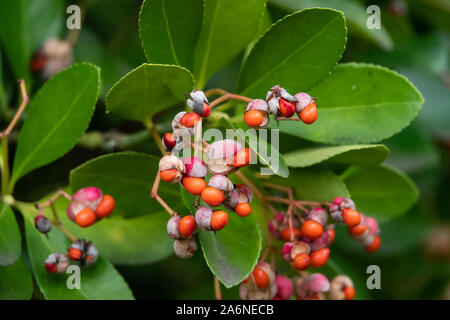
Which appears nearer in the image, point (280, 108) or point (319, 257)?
point (280, 108)

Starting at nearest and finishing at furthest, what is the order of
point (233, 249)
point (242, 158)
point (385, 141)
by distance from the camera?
1. point (242, 158)
2. point (233, 249)
3. point (385, 141)

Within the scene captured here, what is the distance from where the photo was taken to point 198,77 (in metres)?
1.08

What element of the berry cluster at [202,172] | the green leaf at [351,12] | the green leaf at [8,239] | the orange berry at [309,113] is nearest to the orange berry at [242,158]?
A: the berry cluster at [202,172]

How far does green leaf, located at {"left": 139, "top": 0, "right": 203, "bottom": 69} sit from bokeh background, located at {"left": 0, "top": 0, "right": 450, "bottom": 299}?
0.56 metres

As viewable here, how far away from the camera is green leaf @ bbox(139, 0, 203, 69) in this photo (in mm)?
909

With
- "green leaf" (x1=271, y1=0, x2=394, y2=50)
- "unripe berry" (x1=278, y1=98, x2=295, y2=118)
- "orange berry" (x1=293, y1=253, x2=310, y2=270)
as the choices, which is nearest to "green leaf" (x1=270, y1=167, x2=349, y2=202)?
"orange berry" (x1=293, y1=253, x2=310, y2=270)

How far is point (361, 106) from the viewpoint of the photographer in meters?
1.06

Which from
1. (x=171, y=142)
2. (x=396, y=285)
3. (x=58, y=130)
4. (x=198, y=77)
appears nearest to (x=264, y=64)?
(x=198, y=77)

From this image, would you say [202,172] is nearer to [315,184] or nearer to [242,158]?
[242,158]

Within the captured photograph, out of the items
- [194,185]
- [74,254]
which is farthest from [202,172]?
[74,254]

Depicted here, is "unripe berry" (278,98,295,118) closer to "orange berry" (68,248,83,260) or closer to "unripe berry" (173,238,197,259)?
"unripe berry" (173,238,197,259)

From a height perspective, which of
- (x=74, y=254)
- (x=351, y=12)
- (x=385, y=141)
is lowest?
(x=385, y=141)

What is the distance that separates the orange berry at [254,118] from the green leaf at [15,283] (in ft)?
1.75

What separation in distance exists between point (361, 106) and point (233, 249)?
38cm
